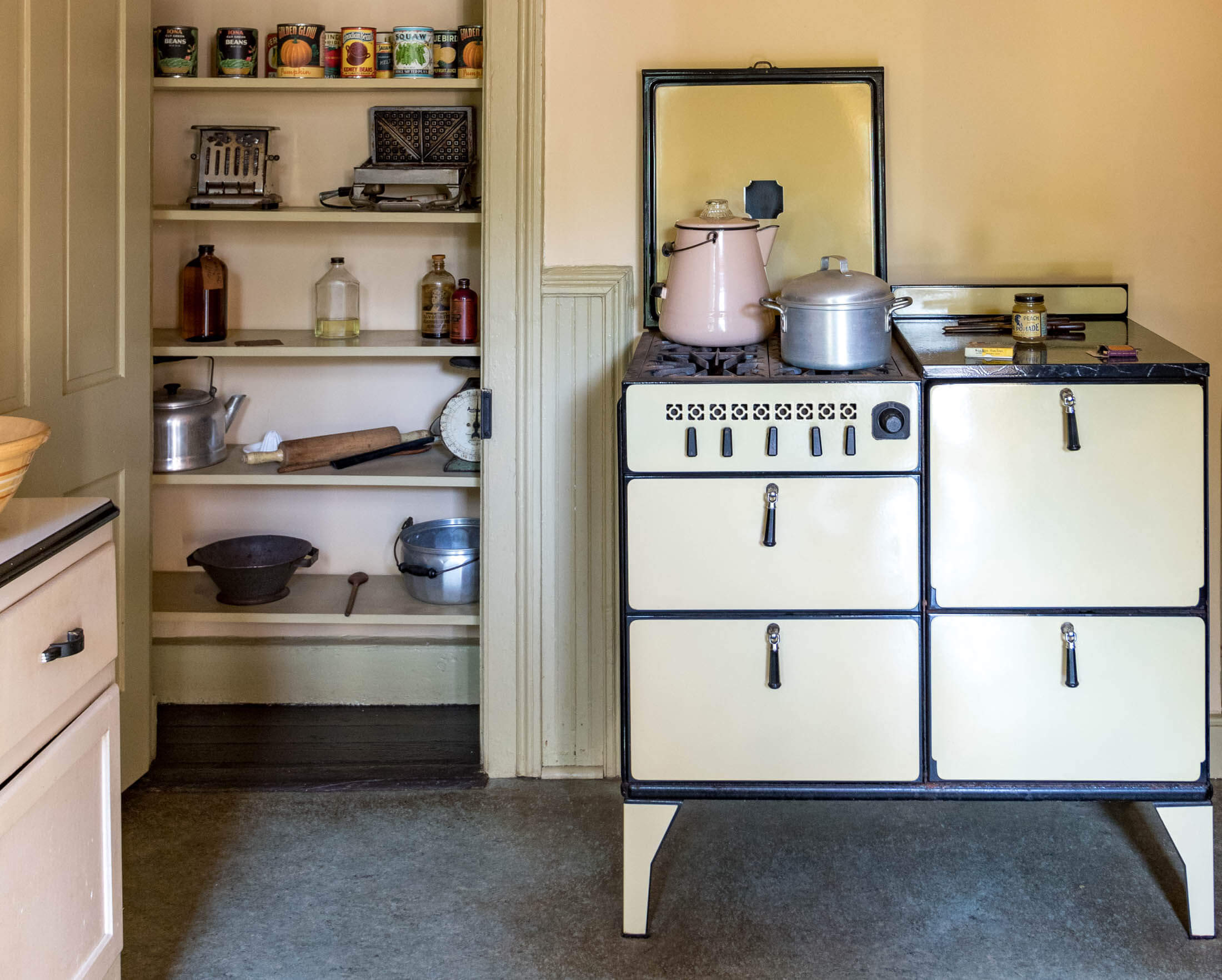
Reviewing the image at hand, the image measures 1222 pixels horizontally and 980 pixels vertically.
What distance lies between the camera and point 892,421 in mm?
2160

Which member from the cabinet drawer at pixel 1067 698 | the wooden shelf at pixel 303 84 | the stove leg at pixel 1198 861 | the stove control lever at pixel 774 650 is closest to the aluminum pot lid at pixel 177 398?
the wooden shelf at pixel 303 84

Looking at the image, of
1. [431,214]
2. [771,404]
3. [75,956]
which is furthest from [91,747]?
[431,214]

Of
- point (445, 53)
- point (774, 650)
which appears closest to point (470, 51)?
point (445, 53)

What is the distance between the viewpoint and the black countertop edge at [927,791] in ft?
7.36

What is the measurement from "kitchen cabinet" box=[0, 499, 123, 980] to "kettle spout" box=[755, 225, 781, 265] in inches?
53.6

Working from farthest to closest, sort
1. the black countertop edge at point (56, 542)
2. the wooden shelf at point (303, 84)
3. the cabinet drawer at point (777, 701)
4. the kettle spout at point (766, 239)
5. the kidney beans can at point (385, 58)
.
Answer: the kidney beans can at point (385, 58) < the wooden shelf at point (303, 84) < the kettle spout at point (766, 239) < the cabinet drawer at point (777, 701) < the black countertop edge at point (56, 542)

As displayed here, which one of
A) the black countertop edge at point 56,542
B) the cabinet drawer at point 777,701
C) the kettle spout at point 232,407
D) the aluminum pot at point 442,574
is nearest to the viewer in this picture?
the black countertop edge at point 56,542

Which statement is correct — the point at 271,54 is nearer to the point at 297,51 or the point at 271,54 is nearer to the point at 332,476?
the point at 297,51

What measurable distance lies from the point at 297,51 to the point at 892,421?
1.74 metres

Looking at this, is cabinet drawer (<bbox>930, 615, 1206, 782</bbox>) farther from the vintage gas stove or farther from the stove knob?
the stove knob

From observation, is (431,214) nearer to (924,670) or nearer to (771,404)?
(771,404)

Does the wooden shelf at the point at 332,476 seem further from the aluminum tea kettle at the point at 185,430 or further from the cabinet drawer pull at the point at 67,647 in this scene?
the cabinet drawer pull at the point at 67,647

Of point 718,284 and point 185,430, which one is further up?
point 718,284

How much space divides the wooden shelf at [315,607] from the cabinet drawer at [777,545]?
915 mm
